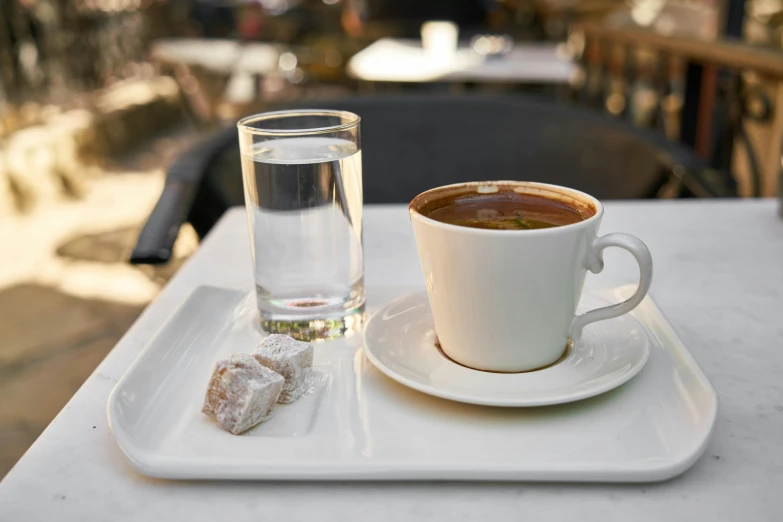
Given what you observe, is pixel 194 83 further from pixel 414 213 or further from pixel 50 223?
pixel 414 213

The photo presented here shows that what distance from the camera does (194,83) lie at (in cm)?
508

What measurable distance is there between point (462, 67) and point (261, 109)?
37.9 inches

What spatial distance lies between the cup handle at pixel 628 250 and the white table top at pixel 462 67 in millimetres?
1847

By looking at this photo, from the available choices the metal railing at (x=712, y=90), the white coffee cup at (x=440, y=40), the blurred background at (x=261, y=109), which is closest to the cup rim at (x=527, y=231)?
the blurred background at (x=261, y=109)

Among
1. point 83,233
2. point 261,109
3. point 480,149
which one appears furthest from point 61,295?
point 480,149

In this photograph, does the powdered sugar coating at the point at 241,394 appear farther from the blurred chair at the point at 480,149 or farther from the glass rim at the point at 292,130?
the blurred chair at the point at 480,149

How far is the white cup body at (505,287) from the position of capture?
A: 46 cm

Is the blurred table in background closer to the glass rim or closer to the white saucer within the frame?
the glass rim

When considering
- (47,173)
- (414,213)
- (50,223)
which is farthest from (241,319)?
(47,173)

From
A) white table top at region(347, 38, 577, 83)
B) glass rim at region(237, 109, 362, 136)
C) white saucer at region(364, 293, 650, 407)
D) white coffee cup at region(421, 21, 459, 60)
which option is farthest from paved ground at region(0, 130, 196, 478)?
white coffee cup at region(421, 21, 459, 60)

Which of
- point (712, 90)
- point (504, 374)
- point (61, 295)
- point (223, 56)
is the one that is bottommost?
point (61, 295)

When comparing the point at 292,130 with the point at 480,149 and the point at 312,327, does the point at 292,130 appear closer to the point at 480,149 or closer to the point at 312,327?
the point at 312,327

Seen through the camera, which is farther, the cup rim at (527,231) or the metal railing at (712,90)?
the metal railing at (712,90)

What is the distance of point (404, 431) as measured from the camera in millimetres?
439
